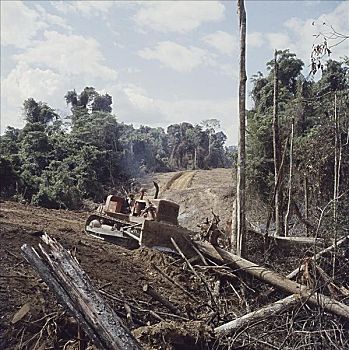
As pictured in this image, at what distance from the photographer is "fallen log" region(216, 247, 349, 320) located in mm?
5805

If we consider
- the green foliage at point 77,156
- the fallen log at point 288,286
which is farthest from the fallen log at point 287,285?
the green foliage at point 77,156

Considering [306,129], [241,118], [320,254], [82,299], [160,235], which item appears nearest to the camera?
[82,299]

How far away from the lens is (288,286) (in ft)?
22.4

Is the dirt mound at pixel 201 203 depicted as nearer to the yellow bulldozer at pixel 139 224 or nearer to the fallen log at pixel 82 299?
the yellow bulldozer at pixel 139 224

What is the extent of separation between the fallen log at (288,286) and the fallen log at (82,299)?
2452 mm

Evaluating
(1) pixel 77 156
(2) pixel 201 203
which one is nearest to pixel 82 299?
(2) pixel 201 203

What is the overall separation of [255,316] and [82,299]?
8.26 ft

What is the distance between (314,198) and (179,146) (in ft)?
106

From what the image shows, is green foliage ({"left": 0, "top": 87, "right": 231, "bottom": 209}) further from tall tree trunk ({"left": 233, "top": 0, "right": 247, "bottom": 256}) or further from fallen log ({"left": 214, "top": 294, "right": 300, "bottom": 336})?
fallen log ({"left": 214, "top": 294, "right": 300, "bottom": 336})

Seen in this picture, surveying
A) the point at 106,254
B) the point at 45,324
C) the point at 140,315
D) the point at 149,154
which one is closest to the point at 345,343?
the point at 140,315

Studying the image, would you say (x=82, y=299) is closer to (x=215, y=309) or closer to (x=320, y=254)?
(x=215, y=309)

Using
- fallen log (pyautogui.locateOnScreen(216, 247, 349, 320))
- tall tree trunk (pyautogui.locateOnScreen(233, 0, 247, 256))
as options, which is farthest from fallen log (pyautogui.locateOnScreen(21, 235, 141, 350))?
tall tree trunk (pyautogui.locateOnScreen(233, 0, 247, 256))

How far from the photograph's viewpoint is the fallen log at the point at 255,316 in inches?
210

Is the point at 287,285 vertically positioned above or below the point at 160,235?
below
